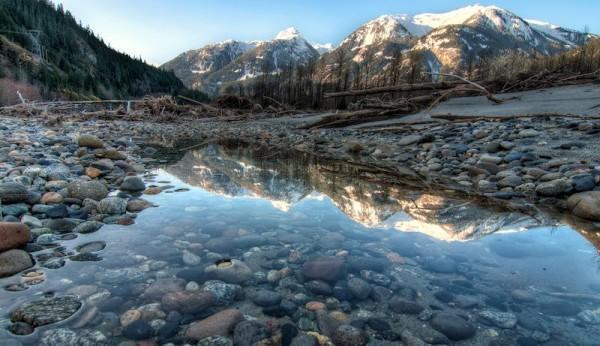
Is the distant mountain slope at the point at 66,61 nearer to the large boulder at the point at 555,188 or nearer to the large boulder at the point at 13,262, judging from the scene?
the large boulder at the point at 13,262

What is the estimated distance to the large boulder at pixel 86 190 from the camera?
3.19 meters

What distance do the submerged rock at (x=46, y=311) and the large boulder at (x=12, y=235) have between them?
0.64m

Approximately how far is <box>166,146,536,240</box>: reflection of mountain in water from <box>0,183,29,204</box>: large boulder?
1.85 meters

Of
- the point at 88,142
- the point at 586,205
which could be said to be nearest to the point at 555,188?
the point at 586,205

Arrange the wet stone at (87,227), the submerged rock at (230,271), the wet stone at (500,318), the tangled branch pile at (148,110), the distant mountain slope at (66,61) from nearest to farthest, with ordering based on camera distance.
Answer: the wet stone at (500,318)
the submerged rock at (230,271)
the wet stone at (87,227)
the tangled branch pile at (148,110)
the distant mountain slope at (66,61)

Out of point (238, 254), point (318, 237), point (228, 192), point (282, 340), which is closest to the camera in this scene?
point (282, 340)

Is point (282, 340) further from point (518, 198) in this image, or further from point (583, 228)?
point (518, 198)

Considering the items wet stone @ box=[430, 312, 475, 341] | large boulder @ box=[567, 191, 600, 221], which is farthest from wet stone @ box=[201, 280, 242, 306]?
large boulder @ box=[567, 191, 600, 221]

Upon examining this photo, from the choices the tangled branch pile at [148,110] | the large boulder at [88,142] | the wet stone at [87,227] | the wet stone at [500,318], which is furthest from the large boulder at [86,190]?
the tangled branch pile at [148,110]

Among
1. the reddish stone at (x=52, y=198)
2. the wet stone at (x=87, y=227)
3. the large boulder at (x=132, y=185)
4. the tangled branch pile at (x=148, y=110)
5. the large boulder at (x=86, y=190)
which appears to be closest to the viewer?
the wet stone at (x=87, y=227)

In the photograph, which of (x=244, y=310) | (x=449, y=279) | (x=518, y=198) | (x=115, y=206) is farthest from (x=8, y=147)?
(x=518, y=198)

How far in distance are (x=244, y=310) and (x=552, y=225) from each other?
9.35ft

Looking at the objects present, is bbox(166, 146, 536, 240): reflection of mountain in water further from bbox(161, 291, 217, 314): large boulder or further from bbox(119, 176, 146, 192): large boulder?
A: bbox(161, 291, 217, 314): large boulder

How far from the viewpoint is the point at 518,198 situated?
3.80m
